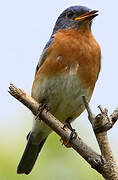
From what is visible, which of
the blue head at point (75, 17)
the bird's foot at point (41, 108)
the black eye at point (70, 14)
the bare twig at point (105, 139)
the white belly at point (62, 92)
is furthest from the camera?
the black eye at point (70, 14)

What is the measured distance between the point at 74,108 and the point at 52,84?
1.73ft

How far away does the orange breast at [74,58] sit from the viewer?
584 centimetres

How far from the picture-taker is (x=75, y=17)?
679 centimetres

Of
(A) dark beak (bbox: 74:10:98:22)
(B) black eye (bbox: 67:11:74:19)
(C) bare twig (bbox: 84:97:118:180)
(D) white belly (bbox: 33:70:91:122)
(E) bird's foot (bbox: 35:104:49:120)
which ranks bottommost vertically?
(C) bare twig (bbox: 84:97:118:180)

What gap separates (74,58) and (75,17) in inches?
46.9

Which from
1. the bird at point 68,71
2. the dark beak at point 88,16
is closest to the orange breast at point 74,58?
the bird at point 68,71

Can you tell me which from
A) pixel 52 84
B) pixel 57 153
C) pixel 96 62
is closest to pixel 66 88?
pixel 52 84

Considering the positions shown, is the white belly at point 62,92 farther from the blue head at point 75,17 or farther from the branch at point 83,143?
the blue head at point 75,17

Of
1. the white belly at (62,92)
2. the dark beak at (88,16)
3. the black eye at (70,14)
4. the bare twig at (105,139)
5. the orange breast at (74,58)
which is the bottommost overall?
the bare twig at (105,139)

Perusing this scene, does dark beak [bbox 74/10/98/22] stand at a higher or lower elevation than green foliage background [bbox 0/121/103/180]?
higher

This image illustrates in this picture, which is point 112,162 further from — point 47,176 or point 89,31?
point 89,31

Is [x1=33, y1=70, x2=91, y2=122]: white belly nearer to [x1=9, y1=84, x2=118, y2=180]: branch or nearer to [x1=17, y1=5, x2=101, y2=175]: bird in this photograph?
[x1=17, y1=5, x2=101, y2=175]: bird

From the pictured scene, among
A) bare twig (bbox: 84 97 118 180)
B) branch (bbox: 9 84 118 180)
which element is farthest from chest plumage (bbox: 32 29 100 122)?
bare twig (bbox: 84 97 118 180)

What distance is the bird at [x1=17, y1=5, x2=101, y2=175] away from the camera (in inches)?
229
